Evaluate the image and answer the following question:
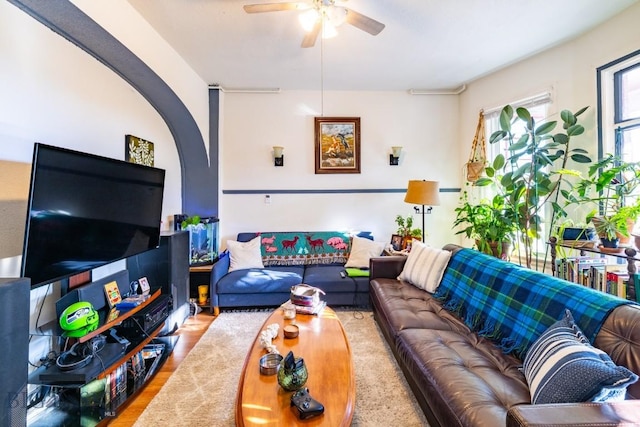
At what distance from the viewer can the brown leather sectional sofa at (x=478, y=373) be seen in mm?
885

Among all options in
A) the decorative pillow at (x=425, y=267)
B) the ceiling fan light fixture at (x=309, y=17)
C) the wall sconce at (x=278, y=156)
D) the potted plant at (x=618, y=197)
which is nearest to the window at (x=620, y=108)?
the potted plant at (x=618, y=197)

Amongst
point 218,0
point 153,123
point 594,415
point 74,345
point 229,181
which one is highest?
point 218,0

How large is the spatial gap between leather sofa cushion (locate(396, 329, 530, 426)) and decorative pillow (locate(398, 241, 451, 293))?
26.8 inches

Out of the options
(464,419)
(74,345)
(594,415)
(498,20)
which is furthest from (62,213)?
(498,20)

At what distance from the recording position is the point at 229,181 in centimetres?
395

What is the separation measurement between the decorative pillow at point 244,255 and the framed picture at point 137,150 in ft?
4.33

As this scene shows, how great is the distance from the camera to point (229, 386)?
1.91 meters

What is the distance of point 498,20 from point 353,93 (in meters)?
1.94

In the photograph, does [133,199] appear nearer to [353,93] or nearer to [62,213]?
[62,213]

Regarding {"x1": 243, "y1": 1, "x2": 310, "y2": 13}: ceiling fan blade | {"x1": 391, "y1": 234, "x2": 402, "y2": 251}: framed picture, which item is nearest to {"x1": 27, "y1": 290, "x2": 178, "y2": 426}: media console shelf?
{"x1": 243, "y1": 1, "x2": 310, "y2": 13}: ceiling fan blade

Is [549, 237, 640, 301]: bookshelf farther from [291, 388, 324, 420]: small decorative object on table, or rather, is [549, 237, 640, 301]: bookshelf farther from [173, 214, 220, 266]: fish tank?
[173, 214, 220, 266]: fish tank

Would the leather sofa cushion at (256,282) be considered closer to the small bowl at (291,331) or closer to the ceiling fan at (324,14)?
the small bowl at (291,331)

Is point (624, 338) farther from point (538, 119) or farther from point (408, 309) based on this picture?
point (538, 119)

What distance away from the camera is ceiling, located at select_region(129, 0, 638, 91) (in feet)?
7.15
